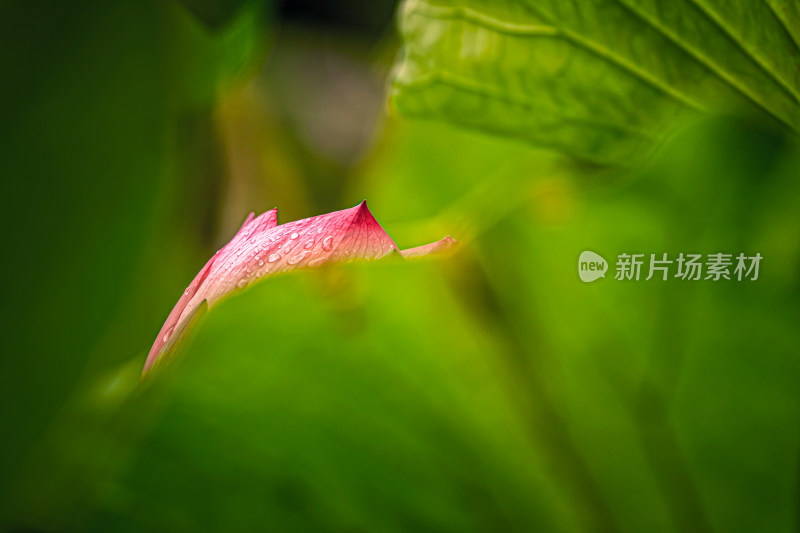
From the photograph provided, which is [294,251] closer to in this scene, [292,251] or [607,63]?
[292,251]

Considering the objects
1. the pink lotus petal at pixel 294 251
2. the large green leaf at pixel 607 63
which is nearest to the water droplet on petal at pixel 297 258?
the pink lotus petal at pixel 294 251

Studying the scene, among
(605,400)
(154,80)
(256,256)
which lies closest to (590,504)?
(605,400)

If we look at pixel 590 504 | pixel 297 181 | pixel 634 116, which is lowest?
pixel 590 504

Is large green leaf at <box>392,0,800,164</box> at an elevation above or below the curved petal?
above

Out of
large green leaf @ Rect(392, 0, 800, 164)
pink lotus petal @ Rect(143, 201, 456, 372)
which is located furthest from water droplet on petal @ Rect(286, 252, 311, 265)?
large green leaf @ Rect(392, 0, 800, 164)

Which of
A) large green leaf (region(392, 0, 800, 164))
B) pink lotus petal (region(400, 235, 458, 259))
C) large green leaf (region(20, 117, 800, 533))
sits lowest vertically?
large green leaf (region(20, 117, 800, 533))

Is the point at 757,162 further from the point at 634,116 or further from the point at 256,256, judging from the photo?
the point at 256,256

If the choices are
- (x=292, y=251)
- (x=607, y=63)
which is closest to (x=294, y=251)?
(x=292, y=251)

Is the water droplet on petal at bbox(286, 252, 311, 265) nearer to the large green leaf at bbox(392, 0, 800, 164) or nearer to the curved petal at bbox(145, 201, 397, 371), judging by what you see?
the curved petal at bbox(145, 201, 397, 371)
